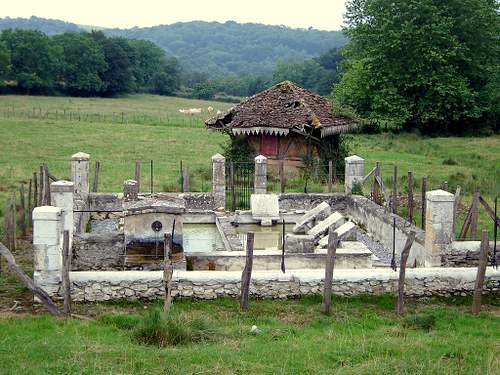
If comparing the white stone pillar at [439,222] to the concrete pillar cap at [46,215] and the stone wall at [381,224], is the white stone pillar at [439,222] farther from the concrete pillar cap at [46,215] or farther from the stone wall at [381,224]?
the concrete pillar cap at [46,215]

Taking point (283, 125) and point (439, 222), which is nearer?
point (439, 222)

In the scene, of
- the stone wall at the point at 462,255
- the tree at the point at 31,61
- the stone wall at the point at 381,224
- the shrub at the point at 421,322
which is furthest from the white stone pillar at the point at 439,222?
the tree at the point at 31,61

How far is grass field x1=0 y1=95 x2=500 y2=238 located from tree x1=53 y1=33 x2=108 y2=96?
1663cm

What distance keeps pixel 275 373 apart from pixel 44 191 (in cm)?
1137

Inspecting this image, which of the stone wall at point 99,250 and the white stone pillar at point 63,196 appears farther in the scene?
the white stone pillar at point 63,196

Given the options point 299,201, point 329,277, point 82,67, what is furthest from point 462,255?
point 82,67

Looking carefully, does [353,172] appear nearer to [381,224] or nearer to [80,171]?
[381,224]

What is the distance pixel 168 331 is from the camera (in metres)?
12.1

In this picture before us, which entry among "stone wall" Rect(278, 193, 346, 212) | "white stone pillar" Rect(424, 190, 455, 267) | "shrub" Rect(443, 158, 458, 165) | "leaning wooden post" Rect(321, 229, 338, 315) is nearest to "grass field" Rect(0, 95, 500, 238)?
"shrub" Rect(443, 158, 458, 165)

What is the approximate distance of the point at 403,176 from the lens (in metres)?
30.6

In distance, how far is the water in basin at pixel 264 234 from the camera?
19922 mm

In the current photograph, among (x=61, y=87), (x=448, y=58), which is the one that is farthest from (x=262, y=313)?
(x=61, y=87)

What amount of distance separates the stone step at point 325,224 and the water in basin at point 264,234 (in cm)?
96

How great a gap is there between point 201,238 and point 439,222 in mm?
7071
